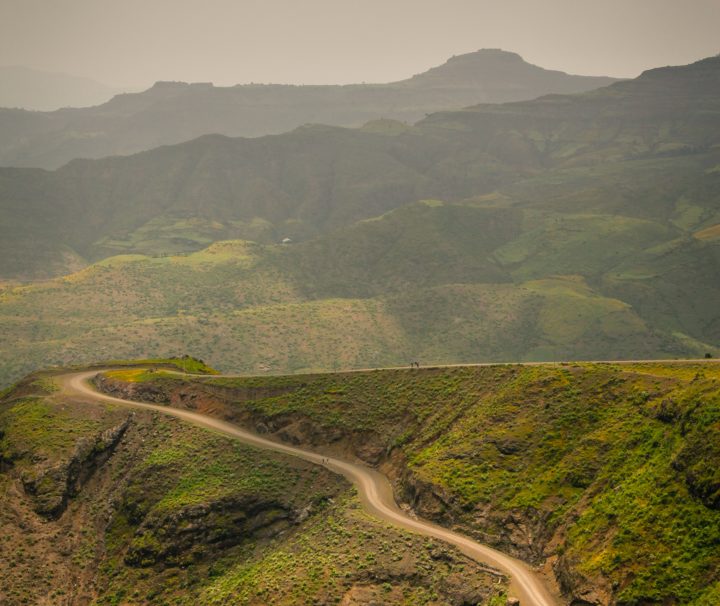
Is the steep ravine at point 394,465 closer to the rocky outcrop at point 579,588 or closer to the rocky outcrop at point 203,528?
the rocky outcrop at point 579,588

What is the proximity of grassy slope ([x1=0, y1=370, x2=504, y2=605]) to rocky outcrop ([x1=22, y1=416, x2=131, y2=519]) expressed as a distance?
486 millimetres

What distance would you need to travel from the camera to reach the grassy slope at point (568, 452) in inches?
2073

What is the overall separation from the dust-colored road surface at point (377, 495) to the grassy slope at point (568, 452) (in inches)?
73.5

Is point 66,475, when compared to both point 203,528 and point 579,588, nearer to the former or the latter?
point 203,528

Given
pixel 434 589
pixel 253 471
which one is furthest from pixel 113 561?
pixel 434 589

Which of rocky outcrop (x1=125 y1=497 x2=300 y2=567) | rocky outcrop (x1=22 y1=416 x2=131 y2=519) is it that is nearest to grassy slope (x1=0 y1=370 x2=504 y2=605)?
rocky outcrop (x1=125 y1=497 x2=300 y2=567)

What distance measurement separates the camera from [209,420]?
324 feet

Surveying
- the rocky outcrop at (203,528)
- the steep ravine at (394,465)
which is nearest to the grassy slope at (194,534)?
the rocky outcrop at (203,528)

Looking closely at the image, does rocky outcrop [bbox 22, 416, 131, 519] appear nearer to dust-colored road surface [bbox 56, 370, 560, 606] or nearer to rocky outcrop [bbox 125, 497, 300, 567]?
dust-colored road surface [bbox 56, 370, 560, 606]

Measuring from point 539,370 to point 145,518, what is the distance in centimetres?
4280

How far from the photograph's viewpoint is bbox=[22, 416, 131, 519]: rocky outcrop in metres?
85.7

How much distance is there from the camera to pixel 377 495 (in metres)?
78.4

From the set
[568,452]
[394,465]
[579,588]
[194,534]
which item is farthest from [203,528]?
[579,588]

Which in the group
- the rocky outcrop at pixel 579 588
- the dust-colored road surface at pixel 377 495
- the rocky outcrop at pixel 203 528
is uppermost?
the rocky outcrop at pixel 579 588
